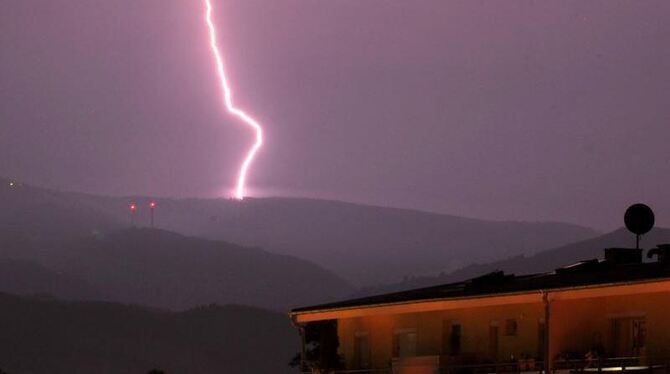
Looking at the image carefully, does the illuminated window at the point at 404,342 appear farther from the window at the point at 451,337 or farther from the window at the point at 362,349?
the window at the point at 362,349

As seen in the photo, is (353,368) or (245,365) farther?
(245,365)

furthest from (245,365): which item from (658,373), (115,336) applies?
(658,373)

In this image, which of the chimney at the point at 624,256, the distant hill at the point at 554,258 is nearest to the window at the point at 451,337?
the chimney at the point at 624,256

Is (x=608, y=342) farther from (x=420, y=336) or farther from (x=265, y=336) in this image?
(x=265, y=336)

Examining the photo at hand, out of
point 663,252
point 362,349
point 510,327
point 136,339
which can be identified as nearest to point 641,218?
point 663,252

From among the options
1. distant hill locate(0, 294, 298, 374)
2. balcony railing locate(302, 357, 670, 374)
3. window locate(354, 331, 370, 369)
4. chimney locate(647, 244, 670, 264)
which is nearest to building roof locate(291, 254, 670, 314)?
chimney locate(647, 244, 670, 264)
